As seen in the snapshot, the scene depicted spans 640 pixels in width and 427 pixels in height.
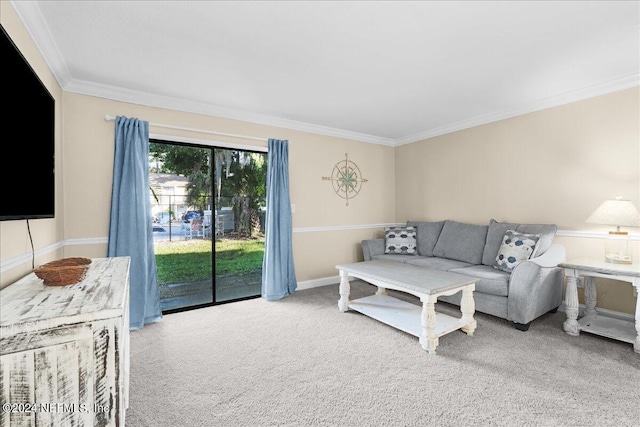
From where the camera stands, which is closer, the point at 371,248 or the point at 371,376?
the point at 371,376

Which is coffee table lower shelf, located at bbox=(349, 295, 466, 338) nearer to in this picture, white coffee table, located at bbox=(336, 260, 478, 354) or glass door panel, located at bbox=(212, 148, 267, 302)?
white coffee table, located at bbox=(336, 260, 478, 354)

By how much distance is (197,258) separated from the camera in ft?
12.4

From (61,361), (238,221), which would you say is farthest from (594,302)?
(61,361)

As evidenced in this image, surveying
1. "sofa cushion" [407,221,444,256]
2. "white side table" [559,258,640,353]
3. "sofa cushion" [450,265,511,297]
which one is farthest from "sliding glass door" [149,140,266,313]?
"white side table" [559,258,640,353]

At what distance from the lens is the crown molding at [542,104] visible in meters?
2.91

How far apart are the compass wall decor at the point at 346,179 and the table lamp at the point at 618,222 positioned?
9.60ft

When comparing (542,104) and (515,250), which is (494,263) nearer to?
(515,250)

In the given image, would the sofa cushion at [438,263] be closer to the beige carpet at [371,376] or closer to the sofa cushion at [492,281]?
the sofa cushion at [492,281]

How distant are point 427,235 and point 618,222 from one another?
2.08 metres

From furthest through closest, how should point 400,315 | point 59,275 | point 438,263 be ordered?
point 438,263, point 400,315, point 59,275

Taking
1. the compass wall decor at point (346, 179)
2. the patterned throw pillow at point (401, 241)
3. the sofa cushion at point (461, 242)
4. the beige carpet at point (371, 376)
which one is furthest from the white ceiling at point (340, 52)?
the beige carpet at point (371, 376)

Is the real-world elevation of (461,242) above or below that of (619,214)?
below

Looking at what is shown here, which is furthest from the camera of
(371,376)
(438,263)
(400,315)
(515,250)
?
(438,263)

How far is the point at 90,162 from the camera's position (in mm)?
2977
